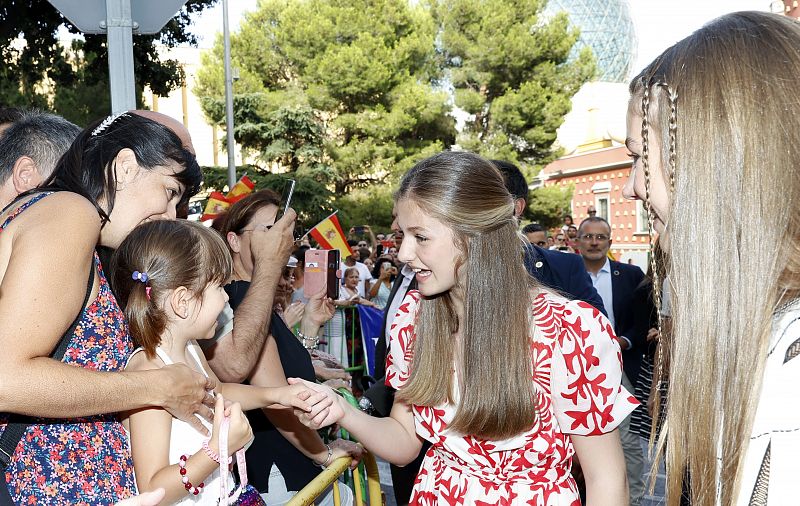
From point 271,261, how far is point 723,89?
2091mm

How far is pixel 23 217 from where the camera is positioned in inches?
69.3

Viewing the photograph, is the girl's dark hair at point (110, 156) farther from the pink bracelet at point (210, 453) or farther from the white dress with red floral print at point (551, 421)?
the white dress with red floral print at point (551, 421)

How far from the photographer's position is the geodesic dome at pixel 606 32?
66062 mm

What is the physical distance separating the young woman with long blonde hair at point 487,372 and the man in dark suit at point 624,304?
293 cm

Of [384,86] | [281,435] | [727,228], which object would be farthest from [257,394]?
[384,86]

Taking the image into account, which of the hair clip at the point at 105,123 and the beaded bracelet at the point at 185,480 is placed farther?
the hair clip at the point at 105,123

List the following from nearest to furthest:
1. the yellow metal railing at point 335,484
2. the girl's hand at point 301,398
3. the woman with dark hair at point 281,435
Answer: the yellow metal railing at point 335,484, the girl's hand at point 301,398, the woman with dark hair at point 281,435

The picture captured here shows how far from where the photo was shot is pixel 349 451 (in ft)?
8.72

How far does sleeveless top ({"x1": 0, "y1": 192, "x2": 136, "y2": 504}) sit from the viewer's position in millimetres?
1775

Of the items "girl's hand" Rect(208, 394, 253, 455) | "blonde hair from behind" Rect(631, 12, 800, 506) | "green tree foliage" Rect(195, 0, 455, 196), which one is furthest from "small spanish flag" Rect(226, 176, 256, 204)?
"green tree foliage" Rect(195, 0, 455, 196)

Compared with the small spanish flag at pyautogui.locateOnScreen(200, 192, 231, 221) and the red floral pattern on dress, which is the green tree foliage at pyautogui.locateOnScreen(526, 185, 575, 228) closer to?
the small spanish flag at pyautogui.locateOnScreen(200, 192, 231, 221)

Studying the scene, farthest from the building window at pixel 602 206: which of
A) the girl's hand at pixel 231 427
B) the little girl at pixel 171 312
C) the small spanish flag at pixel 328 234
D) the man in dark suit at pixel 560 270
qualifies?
the girl's hand at pixel 231 427

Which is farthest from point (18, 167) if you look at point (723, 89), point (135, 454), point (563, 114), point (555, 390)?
point (563, 114)

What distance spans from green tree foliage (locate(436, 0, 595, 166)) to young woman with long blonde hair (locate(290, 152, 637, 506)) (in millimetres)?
27939
